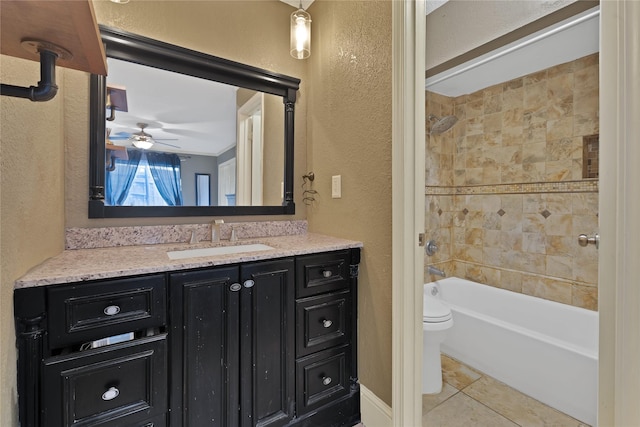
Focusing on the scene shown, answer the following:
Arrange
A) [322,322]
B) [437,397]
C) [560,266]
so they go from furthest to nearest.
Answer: [560,266] → [437,397] → [322,322]

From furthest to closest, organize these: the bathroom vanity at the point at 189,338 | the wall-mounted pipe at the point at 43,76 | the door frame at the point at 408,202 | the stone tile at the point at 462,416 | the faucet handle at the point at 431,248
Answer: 1. the faucet handle at the point at 431,248
2. the stone tile at the point at 462,416
3. the door frame at the point at 408,202
4. the bathroom vanity at the point at 189,338
5. the wall-mounted pipe at the point at 43,76

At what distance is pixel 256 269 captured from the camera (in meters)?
1.24

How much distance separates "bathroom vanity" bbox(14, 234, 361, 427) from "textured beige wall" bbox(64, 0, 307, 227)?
317 millimetres

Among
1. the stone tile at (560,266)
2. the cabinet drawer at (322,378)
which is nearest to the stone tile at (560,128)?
the stone tile at (560,266)

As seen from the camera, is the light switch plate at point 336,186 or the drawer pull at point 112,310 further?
the light switch plate at point 336,186

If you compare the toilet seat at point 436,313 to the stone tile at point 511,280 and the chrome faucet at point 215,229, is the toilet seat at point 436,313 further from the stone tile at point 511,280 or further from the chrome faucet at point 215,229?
the chrome faucet at point 215,229

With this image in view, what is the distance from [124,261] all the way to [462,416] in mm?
1860


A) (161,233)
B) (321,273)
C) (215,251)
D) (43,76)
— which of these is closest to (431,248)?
(321,273)

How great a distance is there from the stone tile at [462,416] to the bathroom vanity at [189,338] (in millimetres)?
444

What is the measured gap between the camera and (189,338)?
1.10 metres

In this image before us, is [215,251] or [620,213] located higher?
[620,213]

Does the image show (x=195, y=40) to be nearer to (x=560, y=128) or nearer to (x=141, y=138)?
(x=141, y=138)

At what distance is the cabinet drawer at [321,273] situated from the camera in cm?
137

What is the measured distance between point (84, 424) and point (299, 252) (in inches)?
36.4
